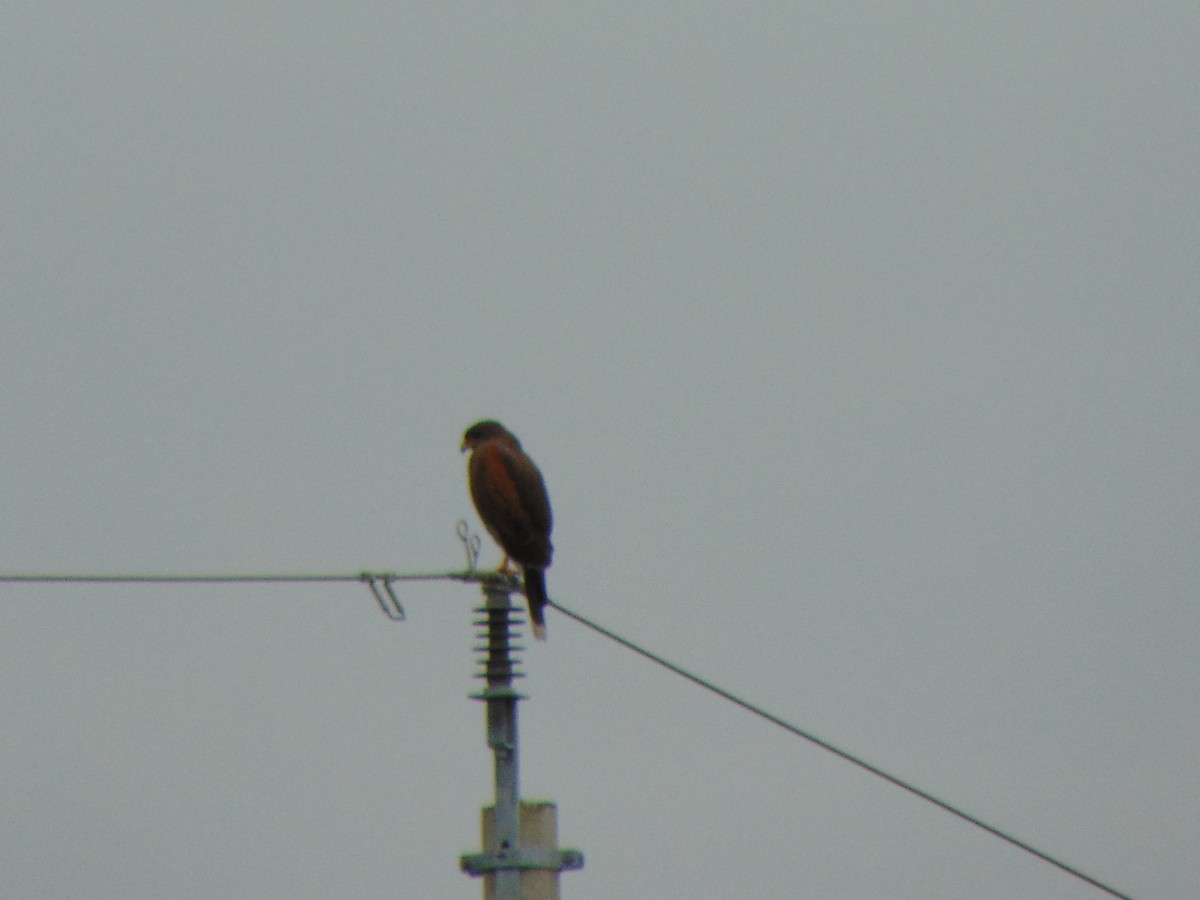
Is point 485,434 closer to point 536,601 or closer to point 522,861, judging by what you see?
point 536,601

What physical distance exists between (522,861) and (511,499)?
4300 mm

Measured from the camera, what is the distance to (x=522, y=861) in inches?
248

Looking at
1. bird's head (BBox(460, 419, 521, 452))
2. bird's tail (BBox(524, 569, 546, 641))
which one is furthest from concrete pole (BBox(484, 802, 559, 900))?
bird's head (BBox(460, 419, 521, 452))

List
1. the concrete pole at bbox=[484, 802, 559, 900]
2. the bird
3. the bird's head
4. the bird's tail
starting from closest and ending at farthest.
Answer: the concrete pole at bbox=[484, 802, 559, 900]
the bird's tail
the bird
the bird's head

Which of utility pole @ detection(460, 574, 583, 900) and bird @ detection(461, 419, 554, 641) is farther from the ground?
bird @ detection(461, 419, 554, 641)

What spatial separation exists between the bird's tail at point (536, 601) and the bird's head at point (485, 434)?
4.33 ft

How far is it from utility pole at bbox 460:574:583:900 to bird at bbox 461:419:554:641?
272cm

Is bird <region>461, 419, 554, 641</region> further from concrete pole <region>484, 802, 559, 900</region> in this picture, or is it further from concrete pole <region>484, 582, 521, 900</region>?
concrete pole <region>484, 802, 559, 900</region>

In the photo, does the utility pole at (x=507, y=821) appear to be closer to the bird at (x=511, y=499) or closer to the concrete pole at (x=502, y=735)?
the concrete pole at (x=502, y=735)

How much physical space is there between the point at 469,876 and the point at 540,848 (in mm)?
221

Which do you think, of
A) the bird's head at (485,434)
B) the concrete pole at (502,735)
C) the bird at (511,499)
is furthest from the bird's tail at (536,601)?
the concrete pole at (502,735)

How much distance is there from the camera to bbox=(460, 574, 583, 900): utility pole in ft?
20.7

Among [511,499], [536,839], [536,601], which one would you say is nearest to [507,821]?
[536,839]

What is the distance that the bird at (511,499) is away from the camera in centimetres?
1007
